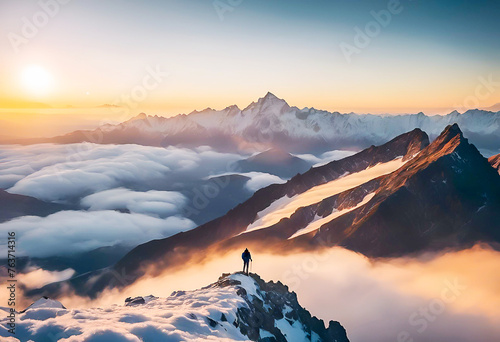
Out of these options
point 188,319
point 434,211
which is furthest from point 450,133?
point 188,319

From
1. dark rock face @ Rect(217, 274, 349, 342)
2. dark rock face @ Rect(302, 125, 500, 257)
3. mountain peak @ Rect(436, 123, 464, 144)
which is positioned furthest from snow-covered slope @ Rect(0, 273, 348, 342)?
mountain peak @ Rect(436, 123, 464, 144)

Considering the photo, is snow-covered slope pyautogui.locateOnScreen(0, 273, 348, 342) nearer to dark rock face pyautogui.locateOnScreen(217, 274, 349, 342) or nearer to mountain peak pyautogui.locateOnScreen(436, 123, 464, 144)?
dark rock face pyautogui.locateOnScreen(217, 274, 349, 342)

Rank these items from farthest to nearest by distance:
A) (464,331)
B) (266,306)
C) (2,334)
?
(464,331) → (266,306) → (2,334)

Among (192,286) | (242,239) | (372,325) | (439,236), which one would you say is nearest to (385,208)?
(439,236)

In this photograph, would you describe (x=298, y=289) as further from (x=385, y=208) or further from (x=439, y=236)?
(x=439, y=236)

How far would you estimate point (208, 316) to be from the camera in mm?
35906

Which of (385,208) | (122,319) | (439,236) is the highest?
(385,208)

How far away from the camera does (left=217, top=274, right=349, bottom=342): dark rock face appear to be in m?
42.4

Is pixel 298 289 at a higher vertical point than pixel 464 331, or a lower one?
higher

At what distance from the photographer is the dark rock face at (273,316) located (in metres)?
42.4

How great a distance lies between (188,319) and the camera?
3238 cm

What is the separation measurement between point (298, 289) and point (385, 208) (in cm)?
5184

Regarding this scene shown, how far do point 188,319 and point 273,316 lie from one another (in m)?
26.7

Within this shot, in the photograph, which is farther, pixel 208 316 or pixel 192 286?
pixel 192 286
